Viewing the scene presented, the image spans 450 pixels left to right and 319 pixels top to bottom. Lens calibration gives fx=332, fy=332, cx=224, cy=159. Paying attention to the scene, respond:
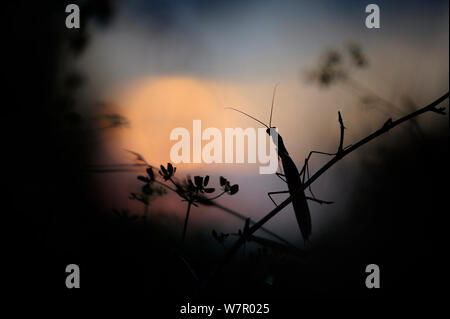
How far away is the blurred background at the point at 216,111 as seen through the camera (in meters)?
0.99

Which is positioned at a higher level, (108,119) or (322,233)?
(108,119)

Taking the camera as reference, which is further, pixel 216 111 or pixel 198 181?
pixel 216 111

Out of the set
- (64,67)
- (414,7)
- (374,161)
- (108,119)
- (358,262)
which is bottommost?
(358,262)

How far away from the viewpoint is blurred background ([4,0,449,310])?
99 centimetres

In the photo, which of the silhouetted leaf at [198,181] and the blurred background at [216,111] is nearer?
the silhouetted leaf at [198,181]

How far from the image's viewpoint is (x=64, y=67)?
104 cm

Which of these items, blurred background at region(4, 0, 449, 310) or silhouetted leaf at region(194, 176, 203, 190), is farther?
blurred background at region(4, 0, 449, 310)

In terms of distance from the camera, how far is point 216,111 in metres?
1.02

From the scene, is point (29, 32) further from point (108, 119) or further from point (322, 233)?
point (322, 233)

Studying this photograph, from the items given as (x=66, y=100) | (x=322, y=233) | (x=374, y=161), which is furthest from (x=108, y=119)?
(x=374, y=161)

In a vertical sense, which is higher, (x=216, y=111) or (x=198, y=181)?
(x=216, y=111)

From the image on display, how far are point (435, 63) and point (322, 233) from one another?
701mm
